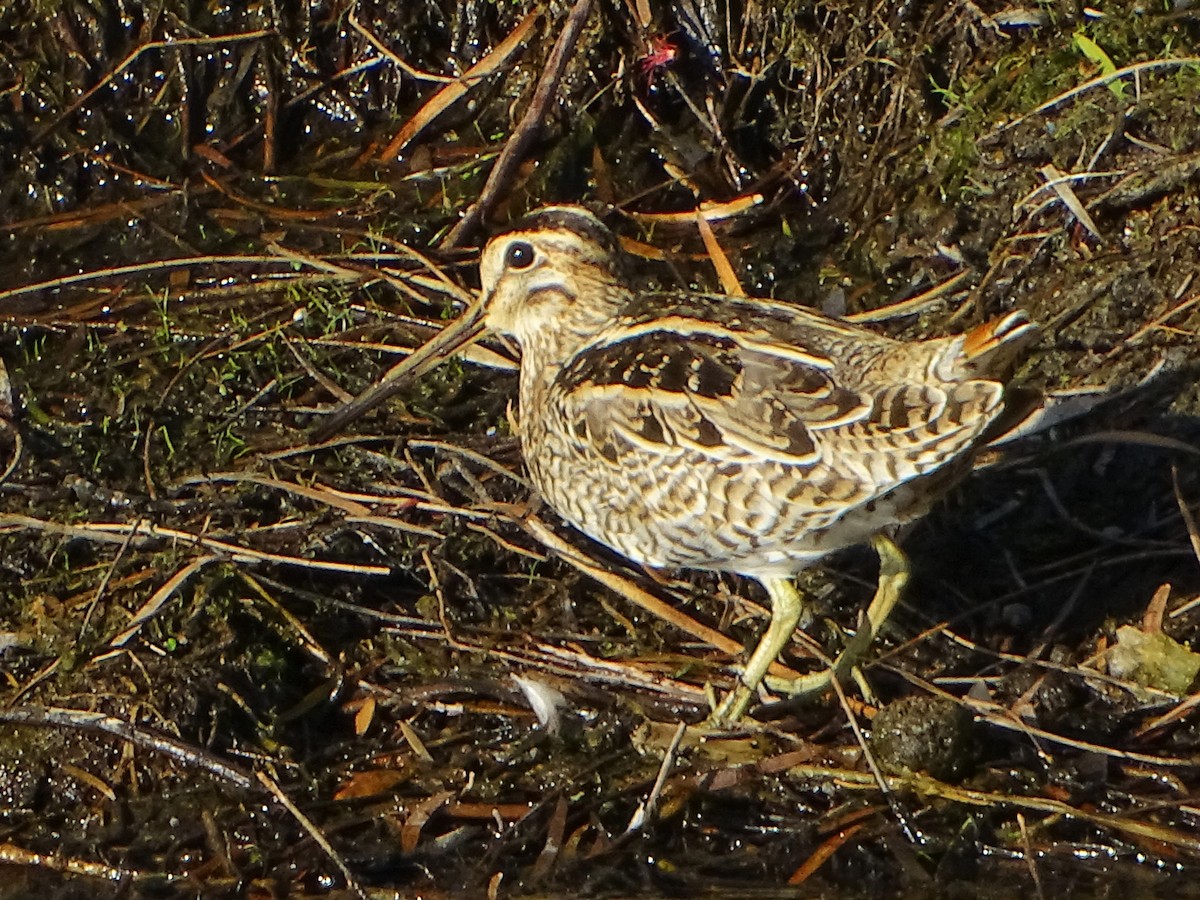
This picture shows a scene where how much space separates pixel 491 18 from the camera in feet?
19.9

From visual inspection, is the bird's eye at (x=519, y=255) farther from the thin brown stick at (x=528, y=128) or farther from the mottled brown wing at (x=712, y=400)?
the thin brown stick at (x=528, y=128)

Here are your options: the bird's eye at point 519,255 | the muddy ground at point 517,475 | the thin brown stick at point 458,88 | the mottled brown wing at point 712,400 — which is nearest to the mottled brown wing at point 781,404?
the mottled brown wing at point 712,400

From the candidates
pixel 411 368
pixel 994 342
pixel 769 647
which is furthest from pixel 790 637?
pixel 411 368

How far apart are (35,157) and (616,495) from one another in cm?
271

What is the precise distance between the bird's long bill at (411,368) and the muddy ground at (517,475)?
107 millimetres

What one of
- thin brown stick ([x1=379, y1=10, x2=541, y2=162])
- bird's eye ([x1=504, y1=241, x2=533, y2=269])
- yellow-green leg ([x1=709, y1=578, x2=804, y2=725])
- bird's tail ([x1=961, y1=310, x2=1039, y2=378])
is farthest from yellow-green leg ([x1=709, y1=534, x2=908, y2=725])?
thin brown stick ([x1=379, y1=10, x2=541, y2=162])

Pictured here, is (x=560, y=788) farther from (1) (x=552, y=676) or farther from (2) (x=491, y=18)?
(2) (x=491, y=18)

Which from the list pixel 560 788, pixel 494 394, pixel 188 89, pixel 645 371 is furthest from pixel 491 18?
pixel 560 788

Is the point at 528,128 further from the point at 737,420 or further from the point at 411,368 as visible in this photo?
the point at 737,420

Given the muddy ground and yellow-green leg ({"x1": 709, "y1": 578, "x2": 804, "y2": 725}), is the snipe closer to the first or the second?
yellow-green leg ({"x1": 709, "y1": 578, "x2": 804, "y2": 725})

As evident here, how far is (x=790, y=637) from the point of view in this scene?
4.46 meters

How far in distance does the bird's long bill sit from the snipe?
0.18 m

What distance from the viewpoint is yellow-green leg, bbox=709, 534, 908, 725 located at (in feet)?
14.3

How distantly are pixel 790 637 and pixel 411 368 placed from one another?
4.19 ft
